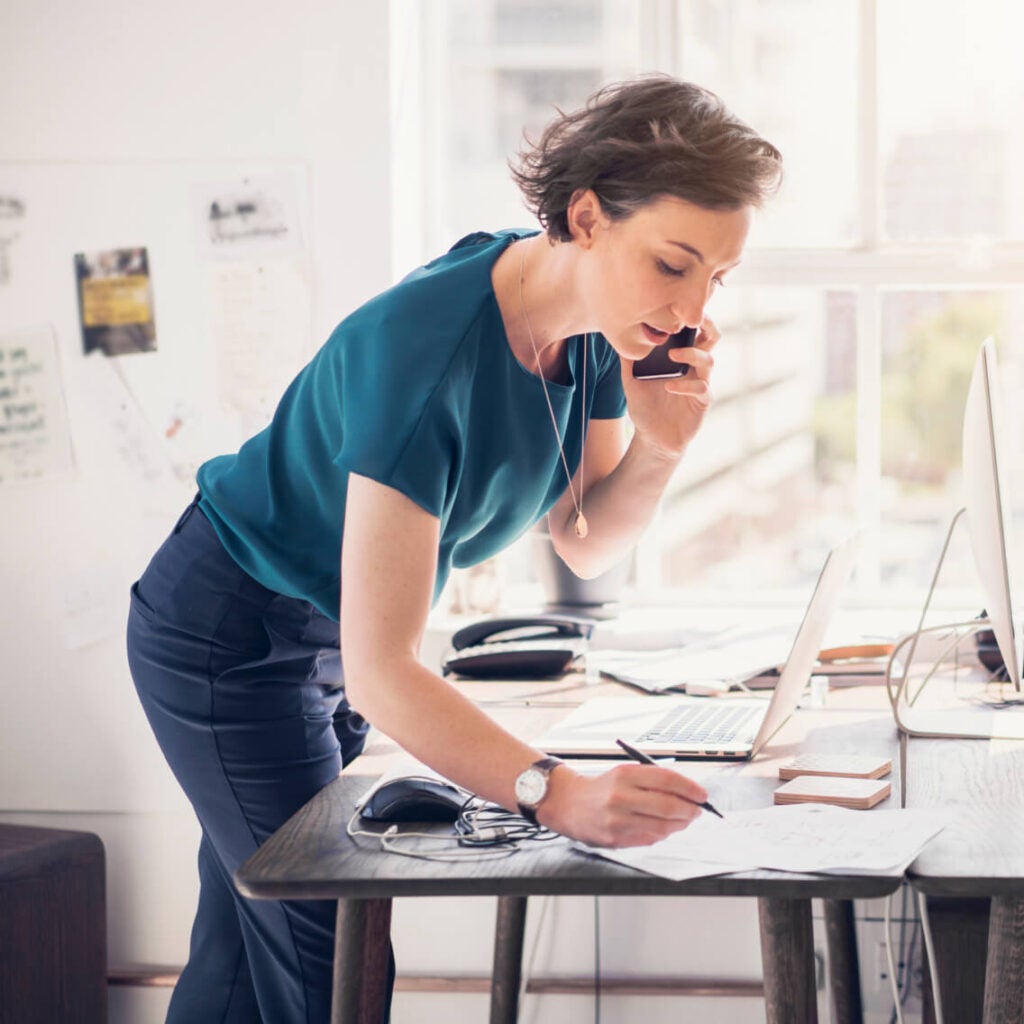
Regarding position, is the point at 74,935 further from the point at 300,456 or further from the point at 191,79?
the point at 191,79

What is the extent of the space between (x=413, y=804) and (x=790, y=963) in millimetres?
369

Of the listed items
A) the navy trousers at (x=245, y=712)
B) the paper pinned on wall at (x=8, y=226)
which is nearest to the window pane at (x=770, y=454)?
the navy trousers at (x=245, y=712)

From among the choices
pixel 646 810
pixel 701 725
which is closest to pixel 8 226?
pixel 701 725

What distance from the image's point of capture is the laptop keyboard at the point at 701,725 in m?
1.46

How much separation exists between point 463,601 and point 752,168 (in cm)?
143

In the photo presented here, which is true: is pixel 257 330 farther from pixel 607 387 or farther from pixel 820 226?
pixel 820 226

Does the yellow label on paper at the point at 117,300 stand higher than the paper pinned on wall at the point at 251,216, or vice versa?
the paper pinned on wall at the point at 251,216

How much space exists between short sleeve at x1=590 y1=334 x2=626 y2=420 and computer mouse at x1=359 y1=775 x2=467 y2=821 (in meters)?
0.60

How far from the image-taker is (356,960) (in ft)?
3.55

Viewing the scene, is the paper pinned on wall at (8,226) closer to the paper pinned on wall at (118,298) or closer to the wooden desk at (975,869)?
the paper pinned on wall at (118,298)

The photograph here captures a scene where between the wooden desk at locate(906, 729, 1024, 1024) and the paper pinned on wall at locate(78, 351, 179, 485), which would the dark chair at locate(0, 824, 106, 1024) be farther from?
the wooden desk at locate(906, 729, 1024, 1024)

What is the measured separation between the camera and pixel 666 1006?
7.46 ft

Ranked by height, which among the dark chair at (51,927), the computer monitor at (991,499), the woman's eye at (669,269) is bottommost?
the dark chair at (51,927)

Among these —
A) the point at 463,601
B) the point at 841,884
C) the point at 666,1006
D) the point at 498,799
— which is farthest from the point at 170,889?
the point at 841,884
